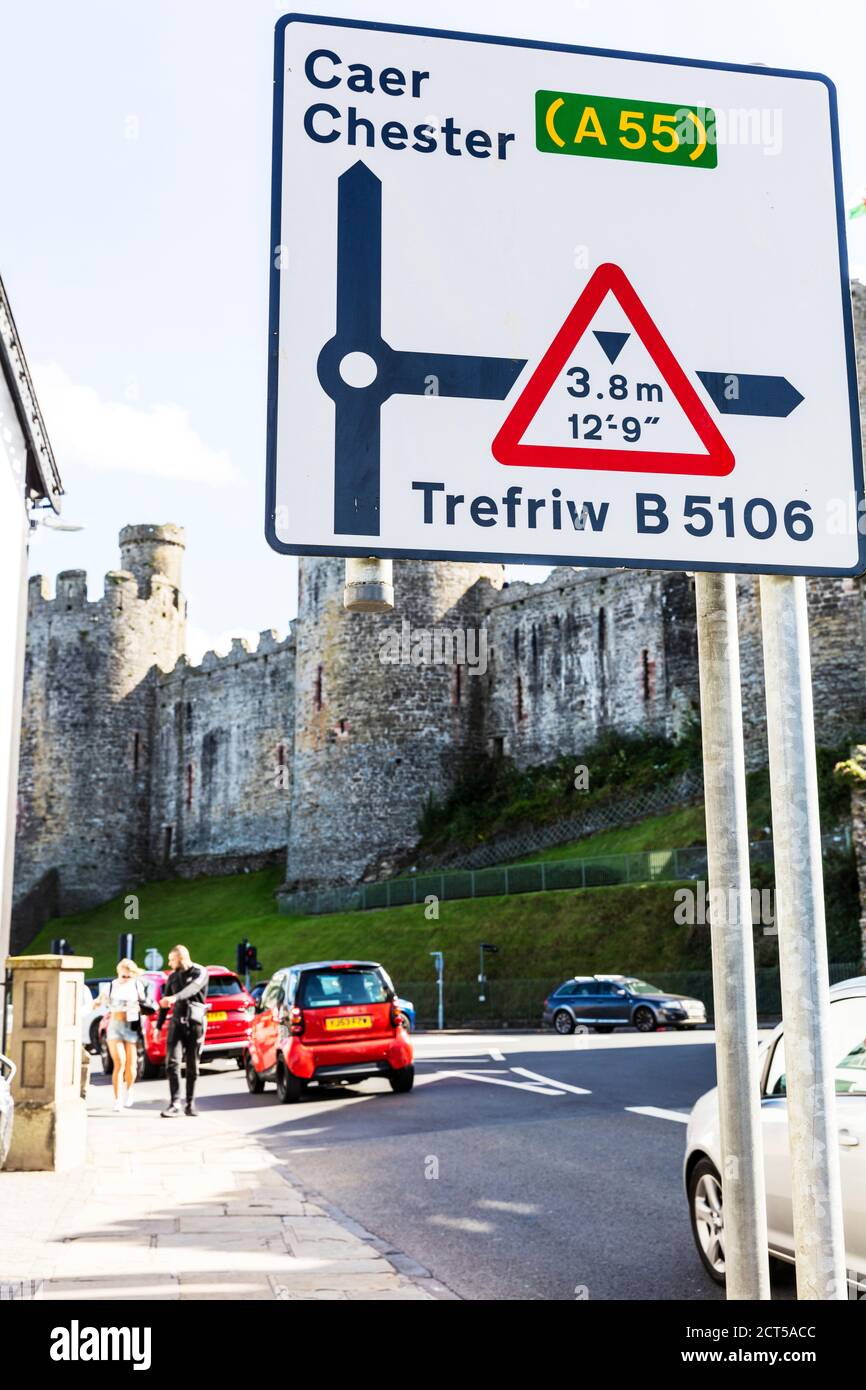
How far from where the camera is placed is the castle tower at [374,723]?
42.5 meters

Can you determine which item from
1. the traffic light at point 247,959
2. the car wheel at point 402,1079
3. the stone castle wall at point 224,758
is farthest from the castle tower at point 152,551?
the car wheel at point 402,1079

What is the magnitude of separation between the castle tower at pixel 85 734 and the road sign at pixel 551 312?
176 feet

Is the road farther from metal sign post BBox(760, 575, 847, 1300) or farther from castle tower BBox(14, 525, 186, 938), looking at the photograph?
castle tower BBox(14, 525, 186, 938)

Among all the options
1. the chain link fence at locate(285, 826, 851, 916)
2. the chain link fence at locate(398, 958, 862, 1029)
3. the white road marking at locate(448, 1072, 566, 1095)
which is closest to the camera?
the white road marking at locate(448, 1072, 566, 1095)

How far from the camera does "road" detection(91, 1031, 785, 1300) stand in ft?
22.0

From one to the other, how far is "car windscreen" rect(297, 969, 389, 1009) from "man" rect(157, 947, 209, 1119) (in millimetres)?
1223

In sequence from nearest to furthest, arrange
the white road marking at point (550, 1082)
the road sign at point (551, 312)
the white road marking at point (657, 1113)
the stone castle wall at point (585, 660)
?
the road sign at point (551, 312), the white road marking at point (657, 1113), the white road marking at point (550, 1082), the stone castle wall at point (585, 660)

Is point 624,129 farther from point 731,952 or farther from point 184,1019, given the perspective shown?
point 184,1019

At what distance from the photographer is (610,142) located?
2.41 meters

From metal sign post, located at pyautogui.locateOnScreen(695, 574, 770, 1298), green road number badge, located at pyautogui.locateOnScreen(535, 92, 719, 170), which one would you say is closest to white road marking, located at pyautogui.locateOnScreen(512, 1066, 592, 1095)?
metal sign post, located at pyautogui.locateOnScreen(695, 574, 770, 1298)

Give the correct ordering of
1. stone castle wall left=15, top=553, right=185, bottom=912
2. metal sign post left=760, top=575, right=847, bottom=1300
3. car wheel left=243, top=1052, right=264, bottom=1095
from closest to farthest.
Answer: metal sign post left=760, top=575, right=847, bottom=1300, car wheel left=243, top=1052, right=264, bottom=1095, stone castle wall left=15, top=553, right=185, bottom=912

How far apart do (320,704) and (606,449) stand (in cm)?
4189

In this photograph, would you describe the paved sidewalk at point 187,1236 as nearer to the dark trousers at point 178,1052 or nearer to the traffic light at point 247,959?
the dark trousers at point 178,1052

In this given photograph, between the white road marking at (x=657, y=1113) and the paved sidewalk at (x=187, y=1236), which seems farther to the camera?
the white road marking at (x=657, y=1113)
